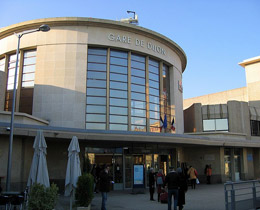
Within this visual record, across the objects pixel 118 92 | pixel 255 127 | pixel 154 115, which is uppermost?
pixel 118 92

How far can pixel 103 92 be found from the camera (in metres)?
24.0

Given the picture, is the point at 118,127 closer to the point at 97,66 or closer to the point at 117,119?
the point at 117,119

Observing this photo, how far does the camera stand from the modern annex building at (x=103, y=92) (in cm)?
2167

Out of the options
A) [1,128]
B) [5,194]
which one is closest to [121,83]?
[1,128]

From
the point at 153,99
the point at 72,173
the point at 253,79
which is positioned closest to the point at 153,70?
the point at 153,99

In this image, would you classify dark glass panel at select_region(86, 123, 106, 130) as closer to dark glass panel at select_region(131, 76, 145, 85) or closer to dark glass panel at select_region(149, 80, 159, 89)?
dark glass panel at select_region(131, 76, 145, 85)

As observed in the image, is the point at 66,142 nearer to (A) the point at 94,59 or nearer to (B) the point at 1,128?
(B) the point at 1,128

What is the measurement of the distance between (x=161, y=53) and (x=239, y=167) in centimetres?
1336

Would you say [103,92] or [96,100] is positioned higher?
[103,92]

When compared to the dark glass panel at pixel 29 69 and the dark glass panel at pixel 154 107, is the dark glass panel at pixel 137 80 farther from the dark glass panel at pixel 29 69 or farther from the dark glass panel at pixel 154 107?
the dark glass panel at pixel 29 69

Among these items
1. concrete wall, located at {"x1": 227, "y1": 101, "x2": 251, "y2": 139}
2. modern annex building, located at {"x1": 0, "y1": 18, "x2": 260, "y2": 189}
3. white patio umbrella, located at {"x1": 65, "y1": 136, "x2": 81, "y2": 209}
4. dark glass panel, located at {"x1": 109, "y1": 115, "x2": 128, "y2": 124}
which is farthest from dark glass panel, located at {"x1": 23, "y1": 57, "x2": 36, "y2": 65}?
concrete wall, located at {"x1": 227, "y1": 101, "x2": 251, "y2": 139}

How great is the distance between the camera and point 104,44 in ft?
80.9

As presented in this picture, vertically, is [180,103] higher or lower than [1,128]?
higher

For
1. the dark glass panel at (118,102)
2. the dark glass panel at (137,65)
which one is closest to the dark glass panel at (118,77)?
the dark glass panel at (137,65)
